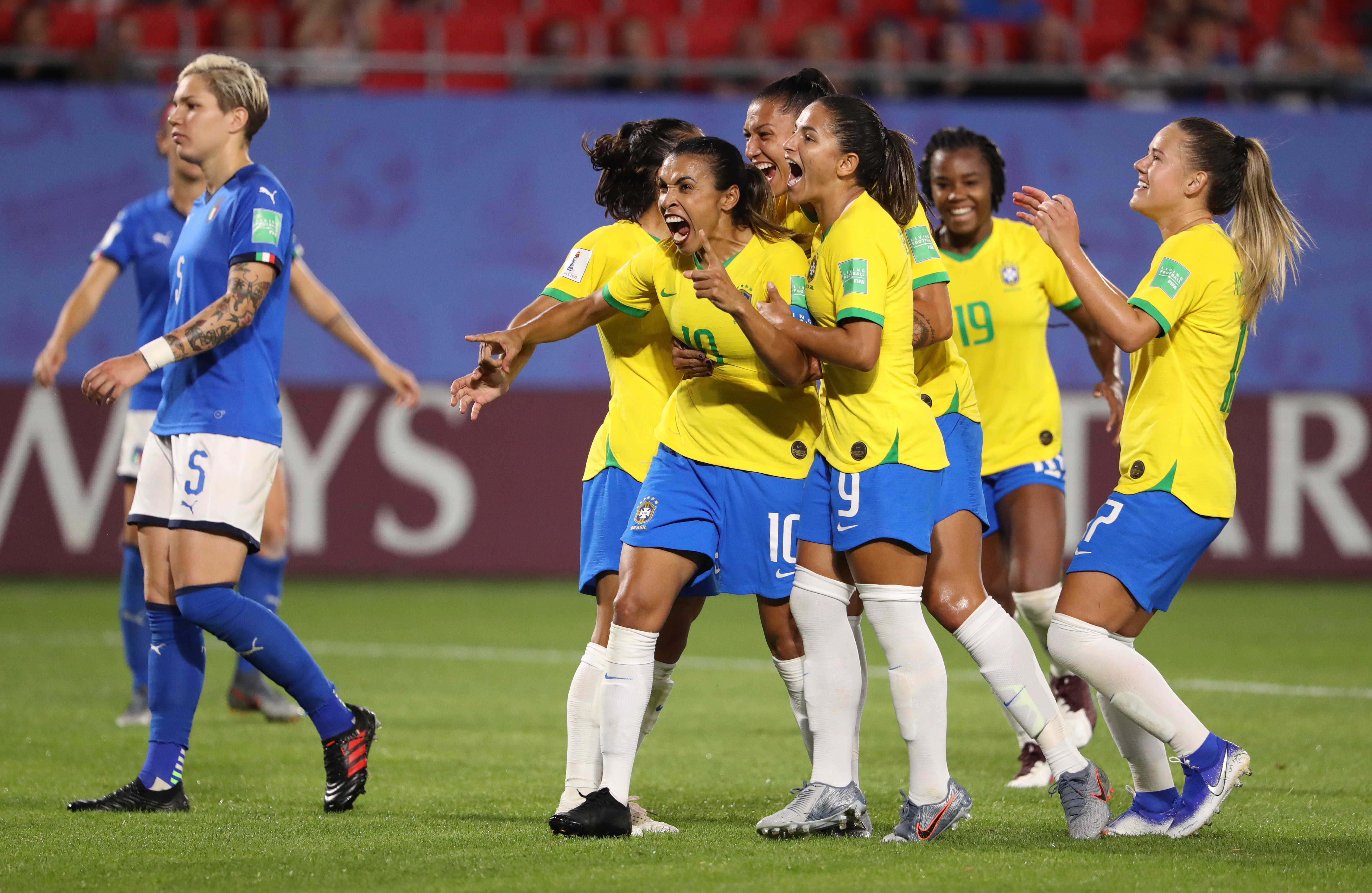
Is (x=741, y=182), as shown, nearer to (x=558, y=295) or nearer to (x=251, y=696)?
(x=558, y=295)

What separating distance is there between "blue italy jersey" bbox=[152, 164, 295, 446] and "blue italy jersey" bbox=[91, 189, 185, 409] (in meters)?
1.92

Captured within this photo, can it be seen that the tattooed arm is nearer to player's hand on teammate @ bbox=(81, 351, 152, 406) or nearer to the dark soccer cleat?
player's hand on teammate @ bbox=(81, 351, 152, 406)

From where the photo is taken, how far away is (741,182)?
15.0 feet

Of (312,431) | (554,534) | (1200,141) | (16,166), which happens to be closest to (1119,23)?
(554,534)

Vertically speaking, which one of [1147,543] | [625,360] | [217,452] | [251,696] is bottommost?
[251,696]

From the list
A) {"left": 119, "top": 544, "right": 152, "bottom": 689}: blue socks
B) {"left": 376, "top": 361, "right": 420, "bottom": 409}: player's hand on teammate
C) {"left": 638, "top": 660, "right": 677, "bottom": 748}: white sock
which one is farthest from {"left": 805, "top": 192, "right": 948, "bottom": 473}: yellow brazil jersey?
{"left": 119, "top": 544, "right": 152, "bottom": 689}: blue socks

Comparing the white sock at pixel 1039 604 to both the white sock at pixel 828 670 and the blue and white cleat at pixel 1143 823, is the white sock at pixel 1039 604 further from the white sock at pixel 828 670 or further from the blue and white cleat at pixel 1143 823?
the white sock at pixel 828 670

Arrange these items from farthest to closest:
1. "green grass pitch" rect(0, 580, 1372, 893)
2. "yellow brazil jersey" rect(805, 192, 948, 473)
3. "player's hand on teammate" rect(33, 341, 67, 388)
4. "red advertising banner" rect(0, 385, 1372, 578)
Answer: "red advertising banner" rect(0, 385, 1372, 578) → "player's hand on teammate" rect(33, 341, 67, 388) → "yellow brazil jersey" rect(805, 192, 948, 473) → "green grass pitch" rect(0, 580, 1372, 893)

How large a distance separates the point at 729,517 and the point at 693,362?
47cm

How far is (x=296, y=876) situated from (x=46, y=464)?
9255mm

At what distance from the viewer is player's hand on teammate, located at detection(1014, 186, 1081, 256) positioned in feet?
14.9

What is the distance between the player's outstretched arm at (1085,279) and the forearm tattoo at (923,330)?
411 millimetres

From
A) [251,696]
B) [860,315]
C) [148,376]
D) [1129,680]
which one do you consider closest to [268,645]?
[860,315]

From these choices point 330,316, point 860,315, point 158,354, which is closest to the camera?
point 860,315
